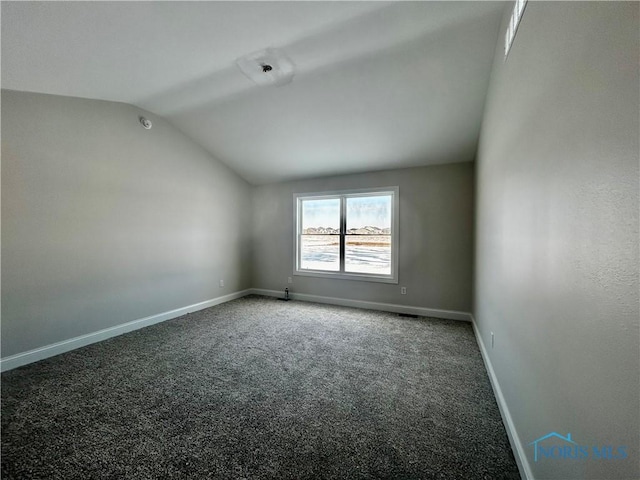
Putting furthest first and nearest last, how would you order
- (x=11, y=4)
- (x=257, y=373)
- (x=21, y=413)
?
(x=257, y=373), (x=21, y=413), (x=11, y=4)

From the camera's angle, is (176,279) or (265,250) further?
(265,250)

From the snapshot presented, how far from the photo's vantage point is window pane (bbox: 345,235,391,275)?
437 centimetres

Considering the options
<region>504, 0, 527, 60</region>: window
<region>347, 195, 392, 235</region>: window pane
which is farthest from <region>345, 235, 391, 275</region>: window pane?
<region>504, 0, 527, 60</region>: window

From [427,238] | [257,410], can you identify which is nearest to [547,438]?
[257,410]

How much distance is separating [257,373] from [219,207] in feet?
10.6

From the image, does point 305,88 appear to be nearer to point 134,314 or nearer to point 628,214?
point 628,214

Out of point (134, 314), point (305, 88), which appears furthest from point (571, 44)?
point (134, 314)

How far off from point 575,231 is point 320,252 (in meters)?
4.20

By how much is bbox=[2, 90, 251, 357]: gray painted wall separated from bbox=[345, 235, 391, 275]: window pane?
2553mm

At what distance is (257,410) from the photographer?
72.0 inches

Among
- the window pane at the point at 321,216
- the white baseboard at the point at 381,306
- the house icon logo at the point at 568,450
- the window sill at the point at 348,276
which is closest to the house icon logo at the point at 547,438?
the house icon logo at the point at 568,450

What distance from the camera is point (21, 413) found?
179 centimetres

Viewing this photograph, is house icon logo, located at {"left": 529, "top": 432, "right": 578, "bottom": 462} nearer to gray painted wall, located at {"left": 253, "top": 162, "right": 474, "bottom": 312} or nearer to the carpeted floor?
the carpeted floor

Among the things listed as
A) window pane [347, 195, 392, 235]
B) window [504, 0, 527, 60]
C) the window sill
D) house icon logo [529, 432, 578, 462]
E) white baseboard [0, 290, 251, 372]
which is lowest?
white baseboard [0, 290, 251, 372]
